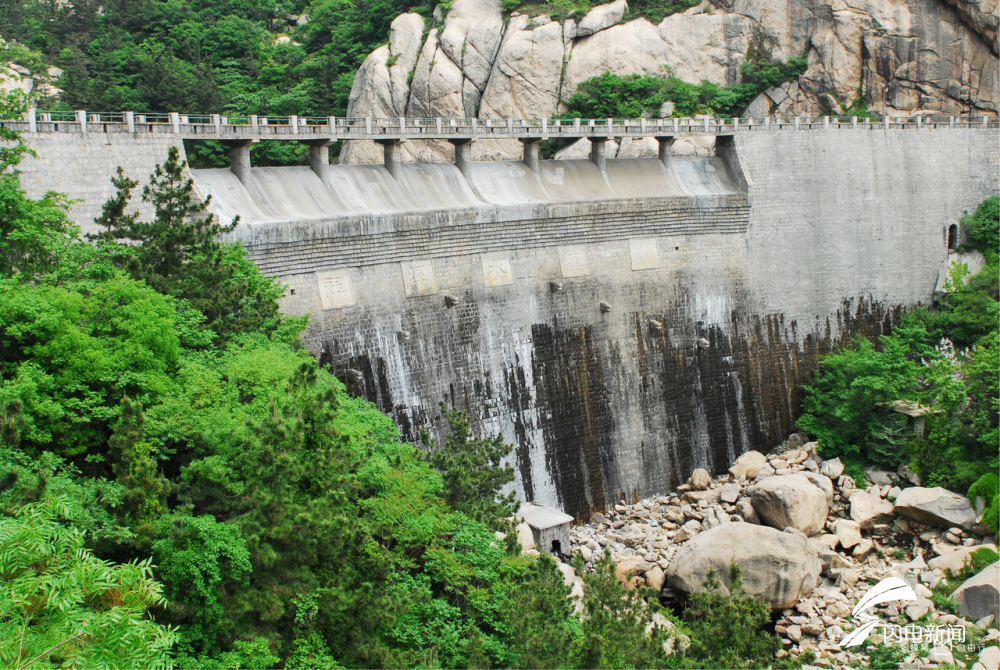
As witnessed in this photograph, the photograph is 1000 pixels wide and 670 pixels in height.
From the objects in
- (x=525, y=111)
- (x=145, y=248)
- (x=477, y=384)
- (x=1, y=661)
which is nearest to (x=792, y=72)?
(x=525, y=111)

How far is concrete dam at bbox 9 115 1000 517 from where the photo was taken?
30500 millimetres

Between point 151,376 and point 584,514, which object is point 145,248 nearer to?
point 151,376

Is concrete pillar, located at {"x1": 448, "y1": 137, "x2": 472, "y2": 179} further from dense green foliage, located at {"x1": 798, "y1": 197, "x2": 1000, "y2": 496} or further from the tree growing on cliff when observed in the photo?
dense green foliage, located at {"x1": 798, "y1": 197, "x2": 1000, "y2": 496}

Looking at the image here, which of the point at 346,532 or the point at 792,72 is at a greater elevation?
the point at 792,72

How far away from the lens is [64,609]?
11367 mm

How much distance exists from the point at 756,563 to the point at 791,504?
464 centimetres

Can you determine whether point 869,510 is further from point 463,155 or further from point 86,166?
point 86,166

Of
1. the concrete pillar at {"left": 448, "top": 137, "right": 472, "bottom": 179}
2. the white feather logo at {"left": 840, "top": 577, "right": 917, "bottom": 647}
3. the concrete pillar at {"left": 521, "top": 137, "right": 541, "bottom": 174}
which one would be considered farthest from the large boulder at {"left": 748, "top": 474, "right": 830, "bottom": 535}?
the concrete pillar at {"left": 448, "top": 137, "right": 472, "bottom": 179}

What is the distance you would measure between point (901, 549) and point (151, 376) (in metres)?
24.7

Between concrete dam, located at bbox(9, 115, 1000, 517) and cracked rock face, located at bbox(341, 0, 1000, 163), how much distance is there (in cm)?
617

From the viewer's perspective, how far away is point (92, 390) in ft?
59.7

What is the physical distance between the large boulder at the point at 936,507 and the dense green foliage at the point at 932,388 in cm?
104

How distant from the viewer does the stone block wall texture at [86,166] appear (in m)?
25.6

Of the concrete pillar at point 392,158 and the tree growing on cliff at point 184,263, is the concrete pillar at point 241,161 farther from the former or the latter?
the tree growing on cliff at point 184,263
